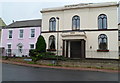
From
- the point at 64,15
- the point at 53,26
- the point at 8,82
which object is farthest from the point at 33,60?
the point at 8,82

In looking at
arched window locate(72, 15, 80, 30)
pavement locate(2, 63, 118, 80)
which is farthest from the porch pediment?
pavement locate(2, 63, 118, 80)

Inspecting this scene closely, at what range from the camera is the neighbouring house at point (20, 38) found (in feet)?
80.4

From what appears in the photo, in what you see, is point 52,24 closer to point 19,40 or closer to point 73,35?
point 73,35

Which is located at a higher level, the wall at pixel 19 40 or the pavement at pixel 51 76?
the wall at pixel 19 40

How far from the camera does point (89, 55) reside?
66.2 ft

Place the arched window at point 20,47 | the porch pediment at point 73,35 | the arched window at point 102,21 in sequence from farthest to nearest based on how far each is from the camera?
the arched window at point 20,47 < the arched window at point 102,21 < the porch pediment at point 73,35

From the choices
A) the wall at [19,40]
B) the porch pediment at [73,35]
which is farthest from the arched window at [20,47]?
the porch pediment at [73,35]

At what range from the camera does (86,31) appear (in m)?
20.8

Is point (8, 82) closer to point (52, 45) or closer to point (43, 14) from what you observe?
point (52, 45)

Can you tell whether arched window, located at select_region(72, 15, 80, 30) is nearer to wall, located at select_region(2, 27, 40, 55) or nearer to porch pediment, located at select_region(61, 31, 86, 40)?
porch pediment, located at select_region(61, 31, 86, 40)

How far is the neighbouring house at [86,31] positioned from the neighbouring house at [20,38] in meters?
3.09

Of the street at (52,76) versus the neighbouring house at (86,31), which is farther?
the neighbouring house at (86,31)

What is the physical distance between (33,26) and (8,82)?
17.8m

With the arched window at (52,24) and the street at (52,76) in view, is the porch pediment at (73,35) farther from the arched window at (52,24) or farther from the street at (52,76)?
the street at (52,76)
